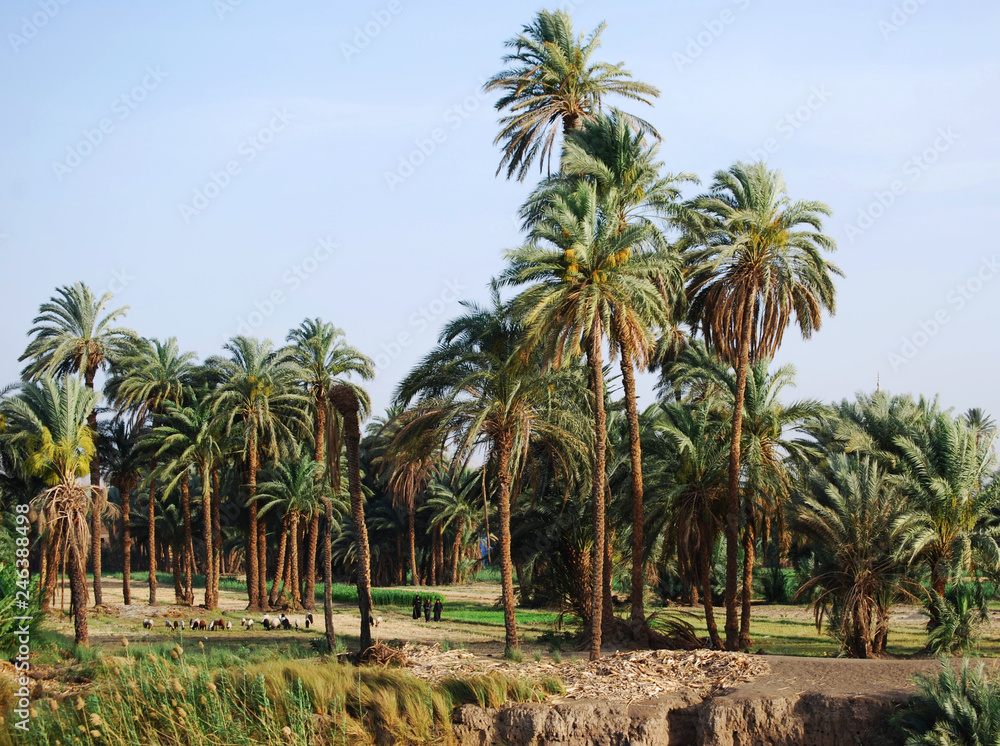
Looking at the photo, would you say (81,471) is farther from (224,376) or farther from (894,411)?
(894,411)

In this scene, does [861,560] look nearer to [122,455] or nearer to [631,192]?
[631,192]

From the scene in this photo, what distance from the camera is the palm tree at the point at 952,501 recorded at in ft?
80.5

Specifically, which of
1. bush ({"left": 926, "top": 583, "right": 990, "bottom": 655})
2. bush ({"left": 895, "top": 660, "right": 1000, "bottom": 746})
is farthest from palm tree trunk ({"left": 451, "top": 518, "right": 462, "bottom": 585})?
bush ({"left": 895, "top": 660, "right": 1000, "bottom": 746})

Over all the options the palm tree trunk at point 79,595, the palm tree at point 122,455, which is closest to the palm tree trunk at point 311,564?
the palm tree at point 122,455

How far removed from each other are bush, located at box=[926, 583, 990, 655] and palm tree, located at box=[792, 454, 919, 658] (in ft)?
4.26

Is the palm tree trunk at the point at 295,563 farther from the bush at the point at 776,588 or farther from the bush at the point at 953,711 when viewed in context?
the bush at the point at 953,711

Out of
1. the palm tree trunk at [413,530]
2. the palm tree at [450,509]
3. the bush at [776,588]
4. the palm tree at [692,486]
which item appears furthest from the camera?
the palm tree trunk at [413,530]

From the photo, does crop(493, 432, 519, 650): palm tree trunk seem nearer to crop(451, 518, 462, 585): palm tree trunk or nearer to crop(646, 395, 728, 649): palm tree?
crop(646, 395, 728, 649): palm tree

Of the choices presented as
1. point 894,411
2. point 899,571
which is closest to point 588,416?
point 899,571

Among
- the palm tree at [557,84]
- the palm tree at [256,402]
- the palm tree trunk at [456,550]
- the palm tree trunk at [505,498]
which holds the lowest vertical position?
the palm tree trunk at [456,550]

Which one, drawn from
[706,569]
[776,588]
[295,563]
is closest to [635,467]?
[706,569]

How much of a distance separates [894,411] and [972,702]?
73.6 ft

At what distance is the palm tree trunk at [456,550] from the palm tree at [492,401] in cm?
4040

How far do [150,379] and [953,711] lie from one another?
38.0 m
